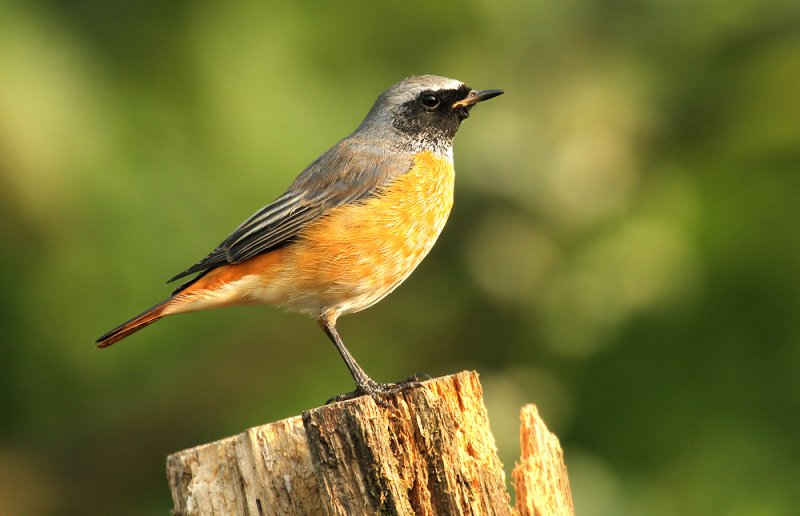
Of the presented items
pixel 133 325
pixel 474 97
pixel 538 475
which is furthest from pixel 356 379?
pixel 474 97

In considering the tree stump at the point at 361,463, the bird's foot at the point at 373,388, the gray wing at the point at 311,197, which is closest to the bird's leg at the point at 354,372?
the bird's foot at the point at 373,388

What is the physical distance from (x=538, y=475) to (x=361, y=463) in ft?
3.16

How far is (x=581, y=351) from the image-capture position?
6691 mm

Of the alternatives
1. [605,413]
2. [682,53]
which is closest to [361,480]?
[605,413]

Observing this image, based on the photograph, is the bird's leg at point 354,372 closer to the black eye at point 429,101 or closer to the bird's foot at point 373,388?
the bird's foot at point 373,388

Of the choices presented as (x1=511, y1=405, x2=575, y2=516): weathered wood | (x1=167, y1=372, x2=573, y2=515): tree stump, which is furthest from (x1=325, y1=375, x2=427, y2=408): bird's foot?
(x1=511, y1=405, x2=575, y2=516): weathered wood

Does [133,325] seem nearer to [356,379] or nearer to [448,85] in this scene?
[356,379]

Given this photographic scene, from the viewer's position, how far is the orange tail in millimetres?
5422

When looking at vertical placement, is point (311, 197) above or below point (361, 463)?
above

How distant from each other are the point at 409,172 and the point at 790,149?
110 inches

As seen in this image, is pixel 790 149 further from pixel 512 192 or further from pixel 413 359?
pixel 413 359

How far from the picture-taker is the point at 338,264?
5.54 metres

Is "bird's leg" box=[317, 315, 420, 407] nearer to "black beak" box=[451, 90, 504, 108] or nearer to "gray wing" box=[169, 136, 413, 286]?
"gray wing" box=[169, 136, 413, 286]

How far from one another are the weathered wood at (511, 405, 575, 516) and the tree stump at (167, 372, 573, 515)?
0.39 m
